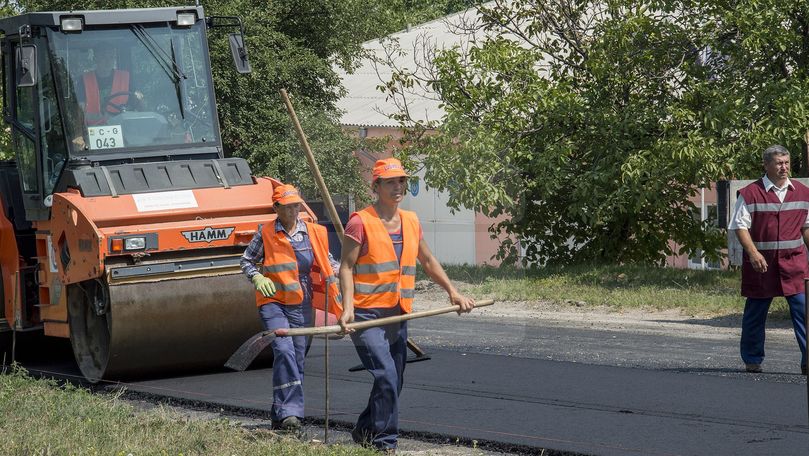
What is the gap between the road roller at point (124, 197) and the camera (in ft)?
31.8

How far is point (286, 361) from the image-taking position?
25.4ft

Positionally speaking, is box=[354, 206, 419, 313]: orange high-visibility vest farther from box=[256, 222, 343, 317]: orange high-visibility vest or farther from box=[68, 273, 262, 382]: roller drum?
box=[68, 273, 262, 382]: roller drum

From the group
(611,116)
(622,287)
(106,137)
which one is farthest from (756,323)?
(611,116)

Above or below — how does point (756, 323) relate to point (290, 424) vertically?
above

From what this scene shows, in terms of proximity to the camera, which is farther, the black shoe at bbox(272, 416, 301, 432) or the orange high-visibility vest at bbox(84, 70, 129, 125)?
the orange high-visibility vest at bbox(84, 70, 129, 125)

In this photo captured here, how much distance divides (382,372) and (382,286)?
18.4 inches

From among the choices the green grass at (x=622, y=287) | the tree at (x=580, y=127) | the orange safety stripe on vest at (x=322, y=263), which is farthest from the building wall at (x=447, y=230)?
the orange safety stripe on vest at (x=322, y=263)

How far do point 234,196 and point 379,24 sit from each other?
18.5 meters

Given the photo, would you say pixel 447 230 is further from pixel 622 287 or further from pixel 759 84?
pixel 759 84

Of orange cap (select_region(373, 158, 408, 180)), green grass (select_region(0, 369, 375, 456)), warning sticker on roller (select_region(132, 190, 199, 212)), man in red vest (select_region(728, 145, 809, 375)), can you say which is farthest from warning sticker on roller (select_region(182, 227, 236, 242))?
man in red vest (select_region(728, 145, 809, 375))

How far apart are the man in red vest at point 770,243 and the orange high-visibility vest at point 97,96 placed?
507cm

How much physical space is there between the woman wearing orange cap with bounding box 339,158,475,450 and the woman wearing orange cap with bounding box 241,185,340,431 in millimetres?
822

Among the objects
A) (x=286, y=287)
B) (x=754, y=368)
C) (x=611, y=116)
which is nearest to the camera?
(x=286, y=287)

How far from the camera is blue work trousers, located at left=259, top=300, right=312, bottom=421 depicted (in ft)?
25.3
